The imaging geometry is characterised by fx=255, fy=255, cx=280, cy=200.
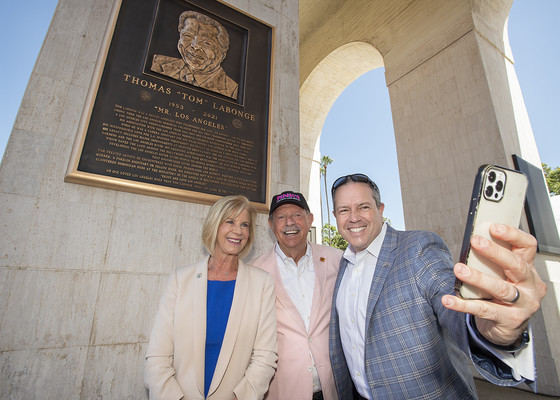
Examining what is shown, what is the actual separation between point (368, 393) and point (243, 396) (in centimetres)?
80

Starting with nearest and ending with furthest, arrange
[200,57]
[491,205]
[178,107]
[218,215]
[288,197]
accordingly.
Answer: [491,205]
[218,215]
[288,197]
[178,107]
[200,57]

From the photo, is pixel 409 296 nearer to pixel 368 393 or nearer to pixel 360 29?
pixel 368 393

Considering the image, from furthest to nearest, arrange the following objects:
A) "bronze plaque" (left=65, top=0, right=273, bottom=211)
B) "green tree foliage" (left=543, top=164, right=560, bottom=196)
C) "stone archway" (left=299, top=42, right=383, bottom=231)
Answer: "green tree foliage" (left=543, top=164, right=560, bottom=196) < "stone archway" (left=299, top=42, right=383, bottom=231) < "bronze plaque" (left=65, top=0, right=273, bottom=211)

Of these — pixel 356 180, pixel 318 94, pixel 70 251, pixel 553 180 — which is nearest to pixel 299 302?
pixel 356 180

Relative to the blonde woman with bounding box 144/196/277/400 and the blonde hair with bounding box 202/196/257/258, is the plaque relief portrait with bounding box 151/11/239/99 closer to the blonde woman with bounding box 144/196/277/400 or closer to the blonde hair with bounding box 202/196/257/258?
the blonde hair with bounding box 202/196/257/258

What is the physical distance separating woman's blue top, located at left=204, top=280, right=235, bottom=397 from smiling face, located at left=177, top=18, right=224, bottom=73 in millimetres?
2528

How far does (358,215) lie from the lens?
1.86 m

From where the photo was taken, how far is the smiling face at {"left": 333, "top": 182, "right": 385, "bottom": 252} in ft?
6.06

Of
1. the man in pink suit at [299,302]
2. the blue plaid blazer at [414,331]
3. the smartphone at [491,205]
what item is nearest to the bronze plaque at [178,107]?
the man in pink suit at [299,302]

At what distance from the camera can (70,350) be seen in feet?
6.45

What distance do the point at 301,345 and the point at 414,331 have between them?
89 cm

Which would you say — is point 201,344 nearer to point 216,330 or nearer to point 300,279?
point 216,330

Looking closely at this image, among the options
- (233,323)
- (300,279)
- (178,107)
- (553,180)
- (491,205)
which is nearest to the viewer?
(491,205)


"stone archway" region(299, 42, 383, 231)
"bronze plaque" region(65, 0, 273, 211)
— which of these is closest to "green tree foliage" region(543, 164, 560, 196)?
"stone archway" region(299, 42, 383, 231)
